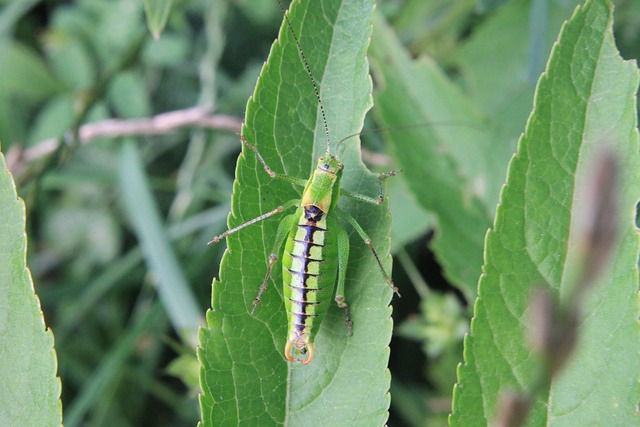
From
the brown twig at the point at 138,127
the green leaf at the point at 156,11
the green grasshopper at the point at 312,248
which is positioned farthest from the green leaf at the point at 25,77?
the green grasshopper at the point at 312,248

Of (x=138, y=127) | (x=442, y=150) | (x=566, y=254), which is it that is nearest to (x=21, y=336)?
(x=566, y=254)

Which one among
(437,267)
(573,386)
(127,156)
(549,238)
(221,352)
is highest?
(127,156)

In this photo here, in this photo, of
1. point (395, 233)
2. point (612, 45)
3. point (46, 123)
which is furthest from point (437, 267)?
point (46, 123)

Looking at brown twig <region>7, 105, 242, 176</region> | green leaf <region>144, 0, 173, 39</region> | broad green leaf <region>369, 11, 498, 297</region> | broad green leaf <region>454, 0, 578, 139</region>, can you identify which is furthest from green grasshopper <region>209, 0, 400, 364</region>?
brown twig <region>7, 105, 242, 176</region>

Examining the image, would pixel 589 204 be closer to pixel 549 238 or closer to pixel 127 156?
pixel 549 238

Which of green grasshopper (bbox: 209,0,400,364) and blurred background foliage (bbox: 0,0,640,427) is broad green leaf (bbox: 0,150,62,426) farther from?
blurred background foliage (bbox: 0,0,640,427)

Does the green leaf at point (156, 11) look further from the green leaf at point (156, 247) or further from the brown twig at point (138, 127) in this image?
the green leaf at point (156, 247)
